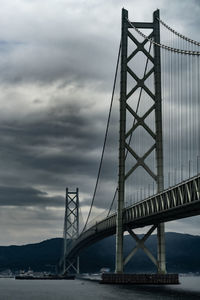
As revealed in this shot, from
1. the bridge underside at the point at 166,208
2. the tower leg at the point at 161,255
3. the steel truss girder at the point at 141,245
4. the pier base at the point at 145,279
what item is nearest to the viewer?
the bridge underside at the point at 166,208

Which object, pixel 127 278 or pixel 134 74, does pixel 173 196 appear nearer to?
pixel 127 278

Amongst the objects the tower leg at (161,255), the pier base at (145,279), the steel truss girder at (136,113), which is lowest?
the pier base at (145,279)

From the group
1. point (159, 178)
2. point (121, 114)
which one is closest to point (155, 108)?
point (121, 114)

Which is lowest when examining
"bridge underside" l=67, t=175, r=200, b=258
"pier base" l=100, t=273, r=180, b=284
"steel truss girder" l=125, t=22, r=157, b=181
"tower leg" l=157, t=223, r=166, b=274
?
"pier base" l=100, t=273, r=180, b=284

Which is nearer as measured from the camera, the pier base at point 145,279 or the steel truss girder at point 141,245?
the pier base at point 145,279

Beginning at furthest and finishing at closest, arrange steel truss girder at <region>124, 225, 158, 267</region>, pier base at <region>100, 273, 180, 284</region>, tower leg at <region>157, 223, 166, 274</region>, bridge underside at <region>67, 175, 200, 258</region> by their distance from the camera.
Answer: steel truss girder at <region>124, 225, 158, 267</region> → tower leg at <region>157, 223, 166, 274</region> → pier base at <region>100, 273, 180, 284</region> → bridge underside at <region>67, 175, 200, 258</region>

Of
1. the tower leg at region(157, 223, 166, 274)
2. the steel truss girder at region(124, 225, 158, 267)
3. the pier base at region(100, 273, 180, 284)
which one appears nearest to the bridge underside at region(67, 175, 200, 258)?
the steel truss girder at region(124, 225, 158, 267)

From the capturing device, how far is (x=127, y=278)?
73.4 m

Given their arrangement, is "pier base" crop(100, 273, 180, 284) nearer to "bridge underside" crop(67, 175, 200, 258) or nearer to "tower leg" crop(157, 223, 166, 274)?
"tower leg" crop(157, 223, 166, 274)

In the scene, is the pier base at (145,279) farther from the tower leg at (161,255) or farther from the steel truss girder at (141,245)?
the steel truss girder at (141,245)

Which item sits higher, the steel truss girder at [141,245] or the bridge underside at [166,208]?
the bridge underside at [166,208]

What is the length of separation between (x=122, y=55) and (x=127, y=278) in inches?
1042

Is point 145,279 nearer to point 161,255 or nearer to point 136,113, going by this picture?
point 161,255

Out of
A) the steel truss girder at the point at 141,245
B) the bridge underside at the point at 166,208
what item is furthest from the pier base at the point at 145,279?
the bridge underside at the point at 166,208
